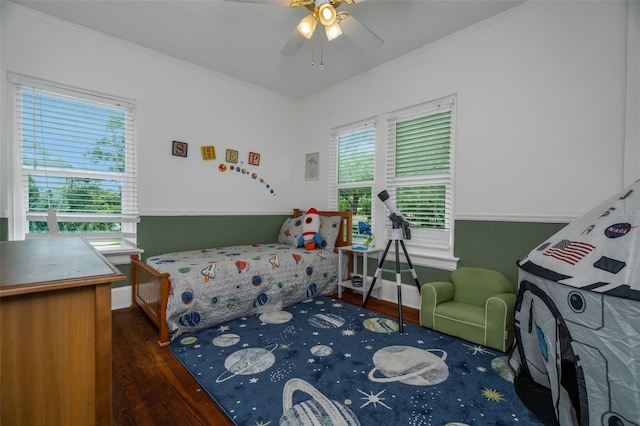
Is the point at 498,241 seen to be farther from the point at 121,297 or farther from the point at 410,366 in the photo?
the point at 121,297

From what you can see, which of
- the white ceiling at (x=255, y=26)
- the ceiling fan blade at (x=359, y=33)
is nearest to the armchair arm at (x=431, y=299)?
the ceiling fan blade at (x=359, y=33)

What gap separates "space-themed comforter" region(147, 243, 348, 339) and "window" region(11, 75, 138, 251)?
29.3 inches

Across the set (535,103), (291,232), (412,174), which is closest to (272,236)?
(291,232)

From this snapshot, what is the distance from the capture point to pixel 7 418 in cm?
82

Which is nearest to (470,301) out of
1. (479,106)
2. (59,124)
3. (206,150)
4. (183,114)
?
(479,106)

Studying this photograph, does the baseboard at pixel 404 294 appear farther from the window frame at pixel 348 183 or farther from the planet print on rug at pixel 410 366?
the planet print on rug at pixel 410 366

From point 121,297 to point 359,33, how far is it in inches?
128

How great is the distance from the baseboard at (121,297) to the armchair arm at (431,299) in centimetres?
285

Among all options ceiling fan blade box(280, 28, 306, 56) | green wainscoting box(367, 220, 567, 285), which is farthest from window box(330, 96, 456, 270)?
ceiling fan blade box(280, 28, 306, 56)

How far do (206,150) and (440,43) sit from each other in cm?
277

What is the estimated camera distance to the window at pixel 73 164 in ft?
8.18

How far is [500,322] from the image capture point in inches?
80.0

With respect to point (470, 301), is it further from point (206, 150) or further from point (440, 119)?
point (206, 150)

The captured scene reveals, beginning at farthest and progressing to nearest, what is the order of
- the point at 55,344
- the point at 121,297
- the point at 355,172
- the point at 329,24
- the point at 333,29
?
the point at 355,172
the point at 121,297
the point at 333,29
the point at 329,24
the point at 55,344
